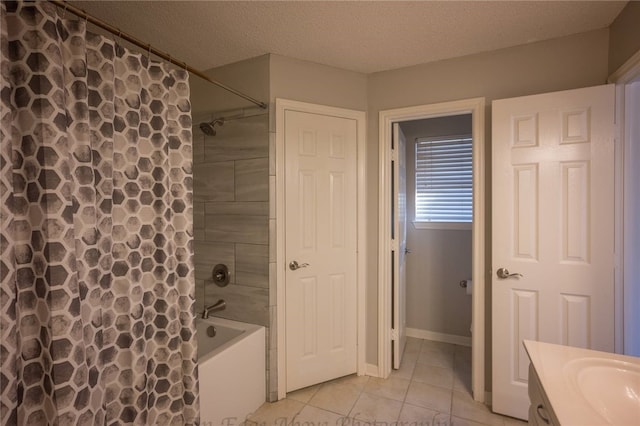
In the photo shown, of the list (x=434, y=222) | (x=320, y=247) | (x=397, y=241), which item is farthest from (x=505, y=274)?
(x=320, y=247)

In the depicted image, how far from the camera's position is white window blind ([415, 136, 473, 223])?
2887 millimetres

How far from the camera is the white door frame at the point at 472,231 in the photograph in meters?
2.06

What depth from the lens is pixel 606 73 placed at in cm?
178

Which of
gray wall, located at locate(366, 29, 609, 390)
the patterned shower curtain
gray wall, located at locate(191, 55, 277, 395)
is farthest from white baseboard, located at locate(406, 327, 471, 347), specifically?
the patterned shower curtain

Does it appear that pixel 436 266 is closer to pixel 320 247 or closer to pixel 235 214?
pixel 320 247

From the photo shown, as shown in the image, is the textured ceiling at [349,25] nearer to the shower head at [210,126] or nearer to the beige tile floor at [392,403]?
the shower head at [210,126]

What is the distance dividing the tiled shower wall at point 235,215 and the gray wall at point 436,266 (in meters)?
1.66

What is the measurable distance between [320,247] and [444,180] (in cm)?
155

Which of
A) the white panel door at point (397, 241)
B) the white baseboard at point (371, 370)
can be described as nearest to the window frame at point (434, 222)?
the white panel door at point (397, 241)

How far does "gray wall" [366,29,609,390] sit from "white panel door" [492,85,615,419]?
0.15 metres

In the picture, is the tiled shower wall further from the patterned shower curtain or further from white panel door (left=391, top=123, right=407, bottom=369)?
white panel door (left=391, top=123, right=407, bottom=369)

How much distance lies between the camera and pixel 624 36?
161cm

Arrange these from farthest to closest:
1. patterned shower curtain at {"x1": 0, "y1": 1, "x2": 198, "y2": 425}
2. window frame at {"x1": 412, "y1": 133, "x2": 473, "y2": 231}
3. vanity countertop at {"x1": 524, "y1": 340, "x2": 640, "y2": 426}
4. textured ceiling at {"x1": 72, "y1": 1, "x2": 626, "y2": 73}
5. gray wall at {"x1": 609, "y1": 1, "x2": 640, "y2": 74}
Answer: window frame at {"x1": 412, "y1": 133, "x2": 473, "y2": 231}, textured ceiling at {"x1": 72, "y1": 1, "x2": 626, "y2": 73}, gray wall at {"x1": 609, "y1": 1, "x2": 640, "y2": 74}, patterned shower curtain at {"x1": 0, "y1": 1, "x2": 198, "y2": 425}, vanity countertop at {"x1": 524, "y1": 340, "x2": 640, "y2": 426}

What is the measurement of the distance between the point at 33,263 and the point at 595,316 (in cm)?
266
